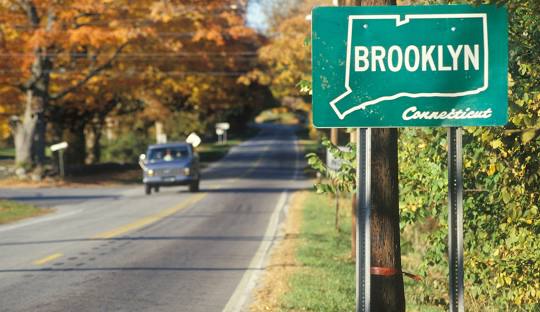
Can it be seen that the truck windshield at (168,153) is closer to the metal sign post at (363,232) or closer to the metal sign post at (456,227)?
the metal sign post at (363,232)

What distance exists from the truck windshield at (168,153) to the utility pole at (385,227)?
28483 mm

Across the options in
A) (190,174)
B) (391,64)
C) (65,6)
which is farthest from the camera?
(65,6)

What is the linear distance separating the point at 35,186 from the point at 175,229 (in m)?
21.5

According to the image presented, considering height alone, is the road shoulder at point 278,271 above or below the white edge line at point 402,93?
below

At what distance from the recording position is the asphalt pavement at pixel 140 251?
11539 mm

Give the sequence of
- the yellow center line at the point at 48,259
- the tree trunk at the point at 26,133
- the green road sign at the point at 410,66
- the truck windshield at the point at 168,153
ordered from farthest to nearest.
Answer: the tree trunk at the point at 26,133 < the truck windshield at the point at 168,153 < the yellow center line at the point at 48,259 < the green road sign at the point at 410,66

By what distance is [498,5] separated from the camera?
6328 millimetres

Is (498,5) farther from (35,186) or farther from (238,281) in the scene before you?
(35,186)

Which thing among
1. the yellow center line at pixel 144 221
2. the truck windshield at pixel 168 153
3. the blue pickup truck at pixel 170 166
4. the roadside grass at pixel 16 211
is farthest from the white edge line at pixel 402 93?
the truck windshield at pixel 168 153

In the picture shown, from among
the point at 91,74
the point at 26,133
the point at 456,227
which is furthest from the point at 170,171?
the point at 456,227

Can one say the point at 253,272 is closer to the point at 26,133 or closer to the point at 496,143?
the point at 496,143

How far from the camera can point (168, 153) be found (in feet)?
120

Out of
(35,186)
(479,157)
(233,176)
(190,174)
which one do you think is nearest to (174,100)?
(233,176)

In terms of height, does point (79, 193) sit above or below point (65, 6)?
below
